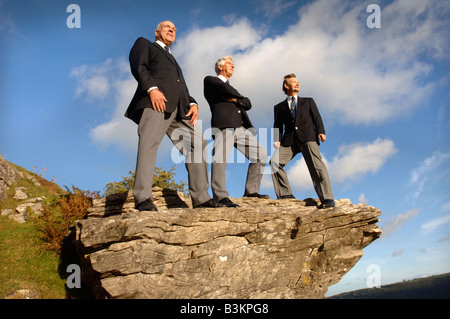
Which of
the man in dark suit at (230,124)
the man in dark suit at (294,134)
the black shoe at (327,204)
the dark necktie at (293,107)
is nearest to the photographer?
the black shoe at (327,204)

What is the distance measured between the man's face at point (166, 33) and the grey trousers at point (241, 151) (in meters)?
2.40

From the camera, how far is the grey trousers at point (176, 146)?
6367mm

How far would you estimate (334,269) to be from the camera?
23.6 ft

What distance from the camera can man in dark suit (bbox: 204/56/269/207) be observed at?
8.07m

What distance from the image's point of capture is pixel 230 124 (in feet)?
26.6

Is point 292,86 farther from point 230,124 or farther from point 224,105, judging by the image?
point 230,124

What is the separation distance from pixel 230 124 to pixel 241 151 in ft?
2.73

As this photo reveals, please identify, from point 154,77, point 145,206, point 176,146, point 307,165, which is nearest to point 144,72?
point 154,77

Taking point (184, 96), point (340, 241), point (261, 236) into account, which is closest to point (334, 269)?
point (340, 241)

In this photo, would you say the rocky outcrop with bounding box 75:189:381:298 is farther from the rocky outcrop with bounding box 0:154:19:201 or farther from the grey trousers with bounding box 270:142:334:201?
the rocky outcrop with bounding box 0:154:19:201

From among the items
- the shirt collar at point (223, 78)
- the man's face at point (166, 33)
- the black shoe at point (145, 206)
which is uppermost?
the man's face at point (166, 33)

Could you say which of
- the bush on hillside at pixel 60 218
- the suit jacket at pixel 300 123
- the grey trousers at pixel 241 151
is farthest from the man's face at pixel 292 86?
the bush on hillside at pixel 60 218

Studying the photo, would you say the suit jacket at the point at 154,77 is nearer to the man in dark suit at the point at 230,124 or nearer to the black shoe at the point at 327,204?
the man in dark suit at the point at 230,124
